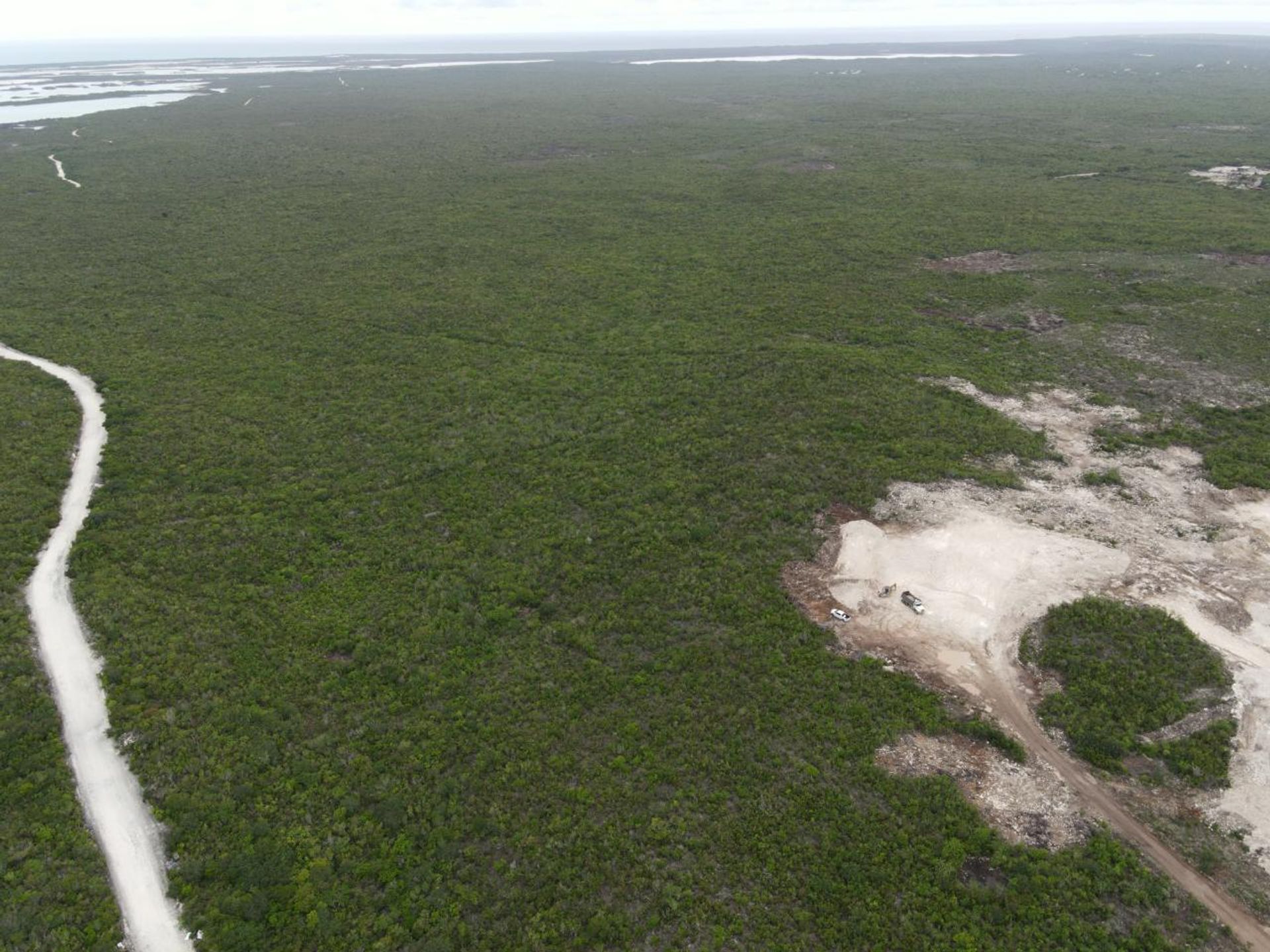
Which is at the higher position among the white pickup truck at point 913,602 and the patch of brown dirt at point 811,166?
the patch of brown dirt at point 811,166

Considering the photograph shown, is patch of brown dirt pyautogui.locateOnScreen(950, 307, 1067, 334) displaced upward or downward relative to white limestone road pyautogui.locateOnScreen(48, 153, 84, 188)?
downward

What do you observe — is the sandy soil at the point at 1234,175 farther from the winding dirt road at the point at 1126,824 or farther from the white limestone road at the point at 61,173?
the white limestone road at the point at 61,173

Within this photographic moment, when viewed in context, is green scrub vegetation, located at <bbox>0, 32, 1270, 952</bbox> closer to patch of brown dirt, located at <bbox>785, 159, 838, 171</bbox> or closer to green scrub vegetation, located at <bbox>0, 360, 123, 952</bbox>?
green scrub vegetation, located at <bbox>0, 360, 123, 952</bbox>

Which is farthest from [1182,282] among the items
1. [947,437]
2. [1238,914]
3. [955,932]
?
[955,932]

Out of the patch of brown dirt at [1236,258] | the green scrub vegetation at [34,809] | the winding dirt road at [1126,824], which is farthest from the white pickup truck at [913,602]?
the patch of brown dirt at [1236,258]

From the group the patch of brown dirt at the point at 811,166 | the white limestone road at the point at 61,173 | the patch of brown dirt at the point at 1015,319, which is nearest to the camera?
the patch of brown dirt at the point at 1015,319

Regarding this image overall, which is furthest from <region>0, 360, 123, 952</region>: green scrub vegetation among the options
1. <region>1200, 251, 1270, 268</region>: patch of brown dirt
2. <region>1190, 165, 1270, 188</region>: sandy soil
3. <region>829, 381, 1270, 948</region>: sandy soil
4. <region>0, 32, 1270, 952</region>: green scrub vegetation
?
<region>1190, 165, 1270, 188</region>: sandy soil
